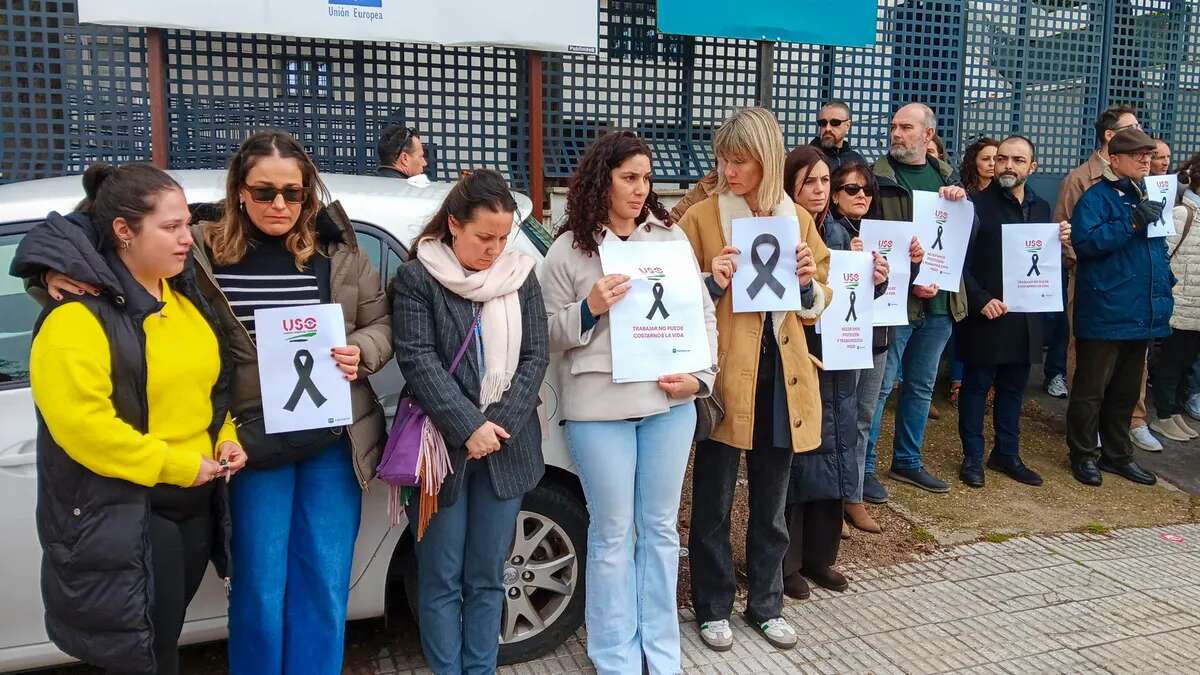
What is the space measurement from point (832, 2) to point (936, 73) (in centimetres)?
158

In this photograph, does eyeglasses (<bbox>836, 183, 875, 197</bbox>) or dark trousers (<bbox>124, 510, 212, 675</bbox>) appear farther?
eyeglasses (<bbox>836, 183, 875, 197</bbox>)

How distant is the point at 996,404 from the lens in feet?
19.7

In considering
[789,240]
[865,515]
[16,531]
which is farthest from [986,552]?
[16,531]

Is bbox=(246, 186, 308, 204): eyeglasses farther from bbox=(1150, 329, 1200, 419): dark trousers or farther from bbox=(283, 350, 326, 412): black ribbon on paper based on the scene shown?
bbox=(1150, 329, 1200, 419): dark trousers

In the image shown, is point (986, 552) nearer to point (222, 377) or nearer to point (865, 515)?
point (865, 515)

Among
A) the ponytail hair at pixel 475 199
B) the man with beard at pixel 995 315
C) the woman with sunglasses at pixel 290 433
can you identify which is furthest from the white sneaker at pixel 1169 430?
the woman with sunglasses at pixel 290 433

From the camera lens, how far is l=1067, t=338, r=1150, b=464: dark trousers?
5934 mm

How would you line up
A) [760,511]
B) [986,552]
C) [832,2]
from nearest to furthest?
[760,511]
[986,552]
[832,2]

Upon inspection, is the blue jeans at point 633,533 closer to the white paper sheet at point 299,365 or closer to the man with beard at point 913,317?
the white paper sheet at point 299,365

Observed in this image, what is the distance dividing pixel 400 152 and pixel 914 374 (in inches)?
131

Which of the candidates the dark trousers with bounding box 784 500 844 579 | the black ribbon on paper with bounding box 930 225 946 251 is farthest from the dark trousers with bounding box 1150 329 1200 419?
the dark trousers with bounding box 784 500 844 579

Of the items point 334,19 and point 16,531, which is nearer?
point 16,531

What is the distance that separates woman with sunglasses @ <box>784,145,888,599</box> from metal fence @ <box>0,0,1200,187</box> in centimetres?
266

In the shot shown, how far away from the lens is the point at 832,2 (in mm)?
6320
